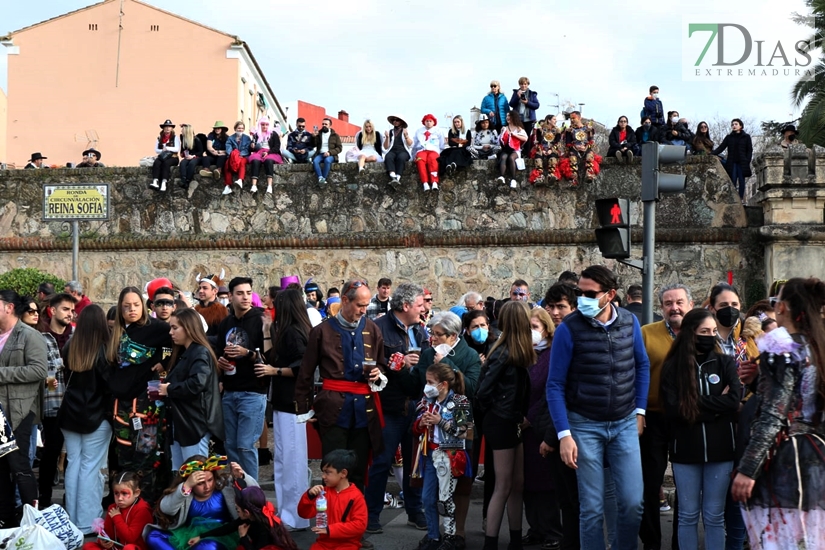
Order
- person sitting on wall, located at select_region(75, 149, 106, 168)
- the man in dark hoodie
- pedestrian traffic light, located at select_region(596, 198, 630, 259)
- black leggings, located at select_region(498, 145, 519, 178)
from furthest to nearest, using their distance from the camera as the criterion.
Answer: person sitting on wall, located at select_region(75, 149, 106, 168) < black leggings, located at select_region(498, 145, 519, 178) < pedestrian traffic light, located at select_region(596, 198, 630, 259) < the man in dark hoodie

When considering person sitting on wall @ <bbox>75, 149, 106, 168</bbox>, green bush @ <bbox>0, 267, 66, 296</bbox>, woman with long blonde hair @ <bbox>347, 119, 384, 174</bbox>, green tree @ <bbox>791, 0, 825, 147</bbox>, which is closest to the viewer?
green bush @ <bbox>0, 267, 66, 296</bbox>

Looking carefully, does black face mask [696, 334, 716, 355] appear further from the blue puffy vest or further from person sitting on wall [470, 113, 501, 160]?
person sitting on wall [470, 113, 501, 160]

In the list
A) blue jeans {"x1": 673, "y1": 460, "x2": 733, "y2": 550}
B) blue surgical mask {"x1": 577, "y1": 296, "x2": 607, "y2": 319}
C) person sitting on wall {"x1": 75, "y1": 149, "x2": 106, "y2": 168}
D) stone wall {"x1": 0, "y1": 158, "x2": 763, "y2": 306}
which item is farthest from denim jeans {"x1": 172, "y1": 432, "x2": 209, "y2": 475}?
person sitting on wall {"x1": 75, "y1": 149, "x2": 106, "y2": 168}

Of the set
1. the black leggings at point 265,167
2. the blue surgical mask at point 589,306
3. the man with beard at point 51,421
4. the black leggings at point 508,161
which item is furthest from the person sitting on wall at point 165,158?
the blue surgical mask at point 589,306

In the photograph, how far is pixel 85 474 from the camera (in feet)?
26.6

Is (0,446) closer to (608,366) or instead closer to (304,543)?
(304,543)

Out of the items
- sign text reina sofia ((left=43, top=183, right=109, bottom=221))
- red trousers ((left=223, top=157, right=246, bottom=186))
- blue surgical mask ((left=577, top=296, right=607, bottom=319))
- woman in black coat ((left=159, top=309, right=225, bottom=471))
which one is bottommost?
woman in black coat ((left=159, top=309, right=225, bottom=471))

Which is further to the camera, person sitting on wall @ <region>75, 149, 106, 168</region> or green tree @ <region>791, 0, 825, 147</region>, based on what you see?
green tree @ <region>791, 0, 825, 147</region>

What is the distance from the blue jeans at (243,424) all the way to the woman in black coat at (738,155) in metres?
11.3

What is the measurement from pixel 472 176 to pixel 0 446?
10.9 meters

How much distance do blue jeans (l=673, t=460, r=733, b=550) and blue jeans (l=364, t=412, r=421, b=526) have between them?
2.55 m

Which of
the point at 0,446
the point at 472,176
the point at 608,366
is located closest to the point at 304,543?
the point at 0,446

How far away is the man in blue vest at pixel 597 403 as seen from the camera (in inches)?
241

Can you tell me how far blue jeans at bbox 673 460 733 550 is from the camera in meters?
6.29
